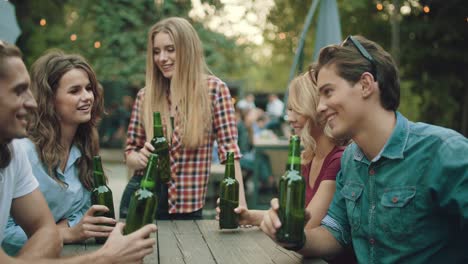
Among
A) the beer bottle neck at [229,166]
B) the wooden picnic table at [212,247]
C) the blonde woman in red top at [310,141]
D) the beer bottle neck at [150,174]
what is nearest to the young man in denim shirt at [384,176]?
the wooden picnic table at [212,247]

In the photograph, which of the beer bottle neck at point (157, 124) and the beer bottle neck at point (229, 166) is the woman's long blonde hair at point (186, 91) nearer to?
the beer bottle neck at point (157, 124)

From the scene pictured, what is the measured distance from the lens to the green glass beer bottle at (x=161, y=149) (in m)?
2.82

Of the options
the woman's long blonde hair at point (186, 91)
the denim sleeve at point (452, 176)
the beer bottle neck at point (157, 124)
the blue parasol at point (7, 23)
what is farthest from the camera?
the blue parasol at point (7, 23)

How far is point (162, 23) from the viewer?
3.30 metres

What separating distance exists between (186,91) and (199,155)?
0.40 metres

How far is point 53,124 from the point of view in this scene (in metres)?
2.80

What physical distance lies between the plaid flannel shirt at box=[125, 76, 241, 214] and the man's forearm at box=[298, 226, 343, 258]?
109 cm

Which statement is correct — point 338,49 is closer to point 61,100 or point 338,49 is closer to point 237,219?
point 237,219

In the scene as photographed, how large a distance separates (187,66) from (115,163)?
11.2 m

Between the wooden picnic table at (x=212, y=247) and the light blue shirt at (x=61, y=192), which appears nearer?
the wooden picnic table at (x=212, y=247)

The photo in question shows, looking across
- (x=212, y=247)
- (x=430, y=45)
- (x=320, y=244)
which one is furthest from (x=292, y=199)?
(x=430, y=45)

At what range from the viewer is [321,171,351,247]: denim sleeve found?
7.64 feet

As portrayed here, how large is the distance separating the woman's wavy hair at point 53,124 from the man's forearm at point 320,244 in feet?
4.02

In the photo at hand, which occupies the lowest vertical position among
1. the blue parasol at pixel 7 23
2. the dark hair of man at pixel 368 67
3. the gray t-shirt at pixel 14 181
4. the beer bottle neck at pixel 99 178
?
the beer bottle neck at pixel 99 178
